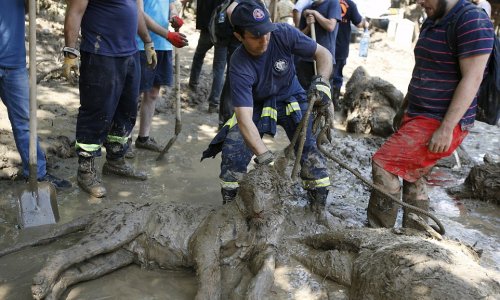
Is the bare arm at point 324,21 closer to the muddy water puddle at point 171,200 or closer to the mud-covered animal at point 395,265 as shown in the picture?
the muddy water puddle at point 171,200

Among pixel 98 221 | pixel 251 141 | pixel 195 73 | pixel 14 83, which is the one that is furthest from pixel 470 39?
pixel 195 73

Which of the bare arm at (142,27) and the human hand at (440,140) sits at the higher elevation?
the bare arm at (142,27)

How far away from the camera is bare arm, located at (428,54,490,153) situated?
3.11 metres

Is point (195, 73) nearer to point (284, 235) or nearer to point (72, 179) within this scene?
point (72, 179)

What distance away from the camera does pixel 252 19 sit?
124 inches

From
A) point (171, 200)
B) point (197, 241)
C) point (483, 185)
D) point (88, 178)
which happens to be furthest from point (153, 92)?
point (483, 185)

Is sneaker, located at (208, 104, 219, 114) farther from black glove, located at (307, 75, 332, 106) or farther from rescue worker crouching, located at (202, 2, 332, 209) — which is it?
black glove, located at (307, 75, 332, 106)

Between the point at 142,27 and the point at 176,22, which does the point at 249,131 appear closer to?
the point at 142,27

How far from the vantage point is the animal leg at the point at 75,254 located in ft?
8.48

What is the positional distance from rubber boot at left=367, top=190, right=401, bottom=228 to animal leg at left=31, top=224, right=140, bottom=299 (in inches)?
78.2

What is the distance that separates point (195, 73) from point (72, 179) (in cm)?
318

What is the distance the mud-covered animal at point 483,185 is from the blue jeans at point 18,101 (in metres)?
4.34

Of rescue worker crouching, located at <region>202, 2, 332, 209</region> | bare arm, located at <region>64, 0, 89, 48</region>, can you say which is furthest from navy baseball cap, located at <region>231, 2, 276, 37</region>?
bare arm, located at <region>64, 0, 89, 48</region>

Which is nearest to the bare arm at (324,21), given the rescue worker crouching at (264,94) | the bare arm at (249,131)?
the rescue worker crouching at (264,94)
